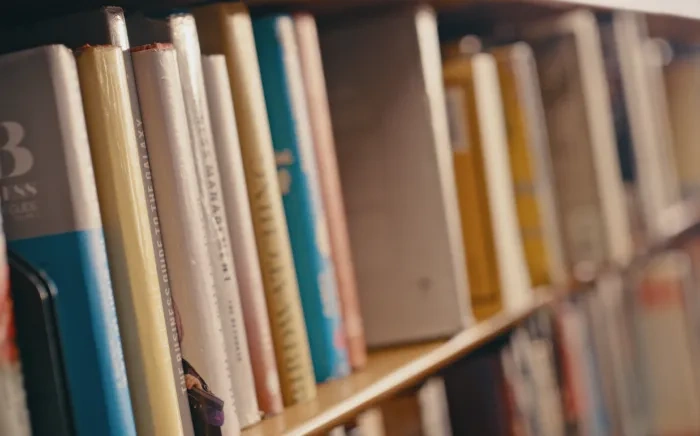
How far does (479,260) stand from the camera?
110 centimetres

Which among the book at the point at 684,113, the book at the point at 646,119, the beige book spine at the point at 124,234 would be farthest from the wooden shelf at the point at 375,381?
the book at the point at 684,113

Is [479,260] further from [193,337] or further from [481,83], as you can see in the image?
[193,337]

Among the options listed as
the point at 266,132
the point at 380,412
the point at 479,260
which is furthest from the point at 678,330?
the point at 266,132

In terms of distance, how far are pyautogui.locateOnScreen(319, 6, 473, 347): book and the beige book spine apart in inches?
18.5

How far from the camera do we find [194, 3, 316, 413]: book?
777mm

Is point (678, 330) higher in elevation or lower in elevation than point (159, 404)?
lower

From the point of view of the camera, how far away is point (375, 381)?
0.84 meters

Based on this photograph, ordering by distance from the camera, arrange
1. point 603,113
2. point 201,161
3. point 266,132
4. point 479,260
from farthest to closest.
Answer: point 603,113 → point 479,260 → point 266,132 → point 201,161

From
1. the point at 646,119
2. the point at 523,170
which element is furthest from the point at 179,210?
the point at 646,119

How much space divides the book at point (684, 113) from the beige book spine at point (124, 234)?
1474mm

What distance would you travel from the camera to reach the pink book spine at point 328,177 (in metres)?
0.88

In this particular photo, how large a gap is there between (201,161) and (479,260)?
1.69 feet

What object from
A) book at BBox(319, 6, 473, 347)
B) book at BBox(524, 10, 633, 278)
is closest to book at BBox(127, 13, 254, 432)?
book at BBox(319, 6, 473, 347)

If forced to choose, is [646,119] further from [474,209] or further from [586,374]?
[474,209]
